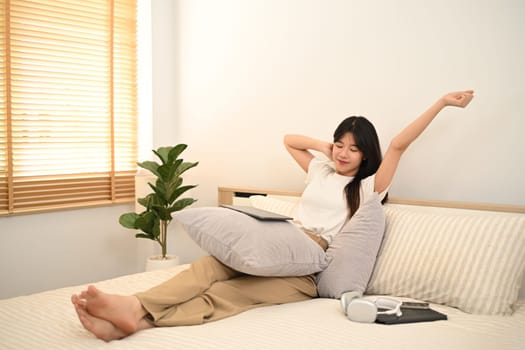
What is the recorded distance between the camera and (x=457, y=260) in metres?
1.92

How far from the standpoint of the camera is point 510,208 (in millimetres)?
2100

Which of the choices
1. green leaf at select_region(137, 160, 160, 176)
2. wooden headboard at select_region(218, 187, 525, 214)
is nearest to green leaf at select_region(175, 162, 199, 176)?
green leaf at select_region(137, 160, 160, 176)

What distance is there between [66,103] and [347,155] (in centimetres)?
181

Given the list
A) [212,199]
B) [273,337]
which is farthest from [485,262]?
[212,199]

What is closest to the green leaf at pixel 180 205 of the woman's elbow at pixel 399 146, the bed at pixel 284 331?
the bed at pixel 284 331

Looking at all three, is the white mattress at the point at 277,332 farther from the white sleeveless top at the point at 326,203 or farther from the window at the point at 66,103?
the window at the point at 66,103

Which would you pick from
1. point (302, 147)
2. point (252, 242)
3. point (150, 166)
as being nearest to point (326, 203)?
point (302, 147)

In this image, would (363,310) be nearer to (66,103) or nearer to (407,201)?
(407,201)

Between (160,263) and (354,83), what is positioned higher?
(354,83)

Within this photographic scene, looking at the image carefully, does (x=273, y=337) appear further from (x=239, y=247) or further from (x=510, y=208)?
(x=510, y=208)

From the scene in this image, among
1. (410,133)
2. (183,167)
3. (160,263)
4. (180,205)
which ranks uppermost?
(410,133)

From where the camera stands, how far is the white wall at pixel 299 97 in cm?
235

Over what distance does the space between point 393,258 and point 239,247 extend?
63 centimetres

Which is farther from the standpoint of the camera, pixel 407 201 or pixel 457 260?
pixel 407 201
